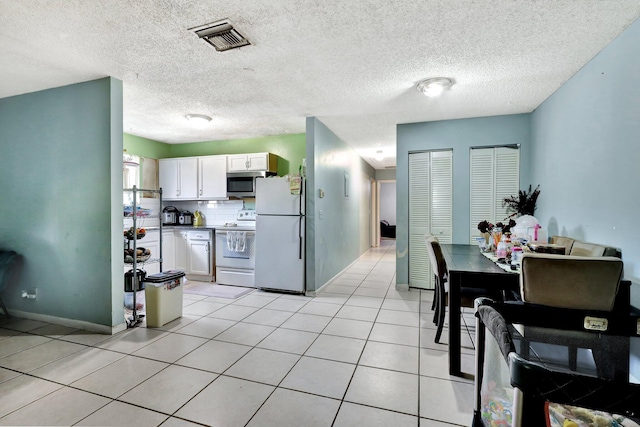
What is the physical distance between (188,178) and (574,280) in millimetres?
5381

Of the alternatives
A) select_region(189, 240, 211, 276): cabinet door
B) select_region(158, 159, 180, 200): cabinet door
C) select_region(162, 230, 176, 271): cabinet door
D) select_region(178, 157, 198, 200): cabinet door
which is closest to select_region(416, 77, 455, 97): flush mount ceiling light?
A: select_region(189, 240, 211, 276): cabinet door

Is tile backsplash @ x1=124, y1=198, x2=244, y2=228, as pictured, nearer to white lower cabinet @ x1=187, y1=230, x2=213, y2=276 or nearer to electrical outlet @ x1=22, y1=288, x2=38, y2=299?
white lower cabinet @ x1=187, y1=230, x2=213, y2=276

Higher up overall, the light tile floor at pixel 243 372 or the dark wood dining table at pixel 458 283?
the dark wood dining table at pixel 458 283

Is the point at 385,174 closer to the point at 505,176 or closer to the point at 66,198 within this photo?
the point at 505,176

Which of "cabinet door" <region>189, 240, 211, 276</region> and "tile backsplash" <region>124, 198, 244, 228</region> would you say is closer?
"cabinet door" <region>189, 240, 211, 276</region>

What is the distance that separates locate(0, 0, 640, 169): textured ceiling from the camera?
74.5 inches

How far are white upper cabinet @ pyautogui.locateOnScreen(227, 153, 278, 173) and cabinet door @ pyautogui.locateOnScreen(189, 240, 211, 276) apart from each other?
4.39ft

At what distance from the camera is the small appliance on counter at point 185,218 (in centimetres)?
550

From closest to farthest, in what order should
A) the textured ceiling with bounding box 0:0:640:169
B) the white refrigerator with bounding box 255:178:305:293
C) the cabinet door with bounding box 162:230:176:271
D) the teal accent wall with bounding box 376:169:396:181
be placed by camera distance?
the textured ceiling with bounding box 0:0:640:169 < the white refrigerator with bounding box 255:178:305:293 < the cabinet door with bounding box 162:230:176:271 < the teal accent wall with bounding box 376:169:396:181

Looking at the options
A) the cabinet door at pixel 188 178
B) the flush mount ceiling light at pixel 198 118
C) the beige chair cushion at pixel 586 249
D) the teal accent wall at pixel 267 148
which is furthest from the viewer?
the cabinet door at pixel 188 178

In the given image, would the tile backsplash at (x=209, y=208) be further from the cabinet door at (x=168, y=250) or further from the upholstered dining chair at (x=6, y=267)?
the upholstered dining chair at (x=6, y=267)

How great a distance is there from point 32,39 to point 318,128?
296 centimetres

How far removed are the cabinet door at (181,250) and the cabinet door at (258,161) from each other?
1.57 m

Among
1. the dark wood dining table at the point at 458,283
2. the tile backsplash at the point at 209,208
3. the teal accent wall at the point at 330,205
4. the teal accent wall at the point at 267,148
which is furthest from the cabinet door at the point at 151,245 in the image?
the dark wood dining table at the point at 458,283
